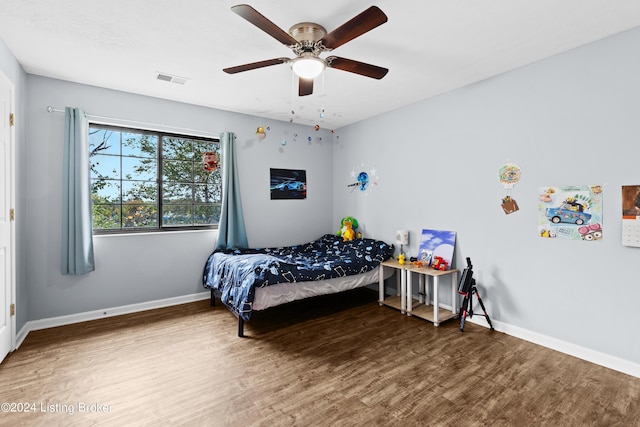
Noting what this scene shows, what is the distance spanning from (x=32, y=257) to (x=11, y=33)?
198 cm

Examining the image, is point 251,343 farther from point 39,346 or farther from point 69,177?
point 69,177

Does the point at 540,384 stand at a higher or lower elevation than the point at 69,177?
lower

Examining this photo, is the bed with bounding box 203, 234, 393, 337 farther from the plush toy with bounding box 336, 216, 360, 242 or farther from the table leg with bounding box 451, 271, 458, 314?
the table leg with bounding box 451, 271, 458, 314

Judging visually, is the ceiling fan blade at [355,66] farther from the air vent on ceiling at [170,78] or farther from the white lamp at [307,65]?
the air vent on ceiling at [170,78]

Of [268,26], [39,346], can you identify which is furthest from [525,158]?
[39,346]

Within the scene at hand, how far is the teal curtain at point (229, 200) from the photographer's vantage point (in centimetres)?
403

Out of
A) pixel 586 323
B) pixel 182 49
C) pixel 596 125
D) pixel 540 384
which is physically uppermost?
pixel 182 49

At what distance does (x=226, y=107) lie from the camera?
4027mm

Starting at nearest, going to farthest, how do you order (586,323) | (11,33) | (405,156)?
(11,33) < (586,323) < (405,156)

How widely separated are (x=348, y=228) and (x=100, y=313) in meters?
3.16

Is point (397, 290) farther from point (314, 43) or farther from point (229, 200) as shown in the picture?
point (314, 43)

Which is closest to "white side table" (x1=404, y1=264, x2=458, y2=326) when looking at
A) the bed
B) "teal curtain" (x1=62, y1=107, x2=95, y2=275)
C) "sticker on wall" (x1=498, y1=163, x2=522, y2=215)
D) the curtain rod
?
the bed

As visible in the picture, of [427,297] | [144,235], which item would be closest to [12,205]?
[144,235]

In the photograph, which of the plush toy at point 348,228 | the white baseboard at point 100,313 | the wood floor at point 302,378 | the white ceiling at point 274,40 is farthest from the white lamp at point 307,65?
the white baseboard at point 100,313
